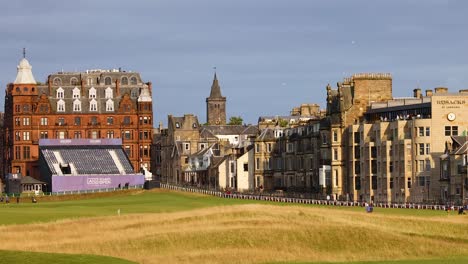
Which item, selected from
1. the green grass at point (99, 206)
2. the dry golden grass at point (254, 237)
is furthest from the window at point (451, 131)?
the dry golden grass at point (254, 237)

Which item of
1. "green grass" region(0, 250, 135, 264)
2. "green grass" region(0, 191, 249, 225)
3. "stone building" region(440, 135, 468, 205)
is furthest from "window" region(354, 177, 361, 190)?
"green grass" region(0, 250, 135, 264)

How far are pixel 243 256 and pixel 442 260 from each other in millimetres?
13263

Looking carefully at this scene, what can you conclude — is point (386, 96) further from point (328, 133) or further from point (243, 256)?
point (243, 256)

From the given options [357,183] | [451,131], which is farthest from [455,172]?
[357,183]

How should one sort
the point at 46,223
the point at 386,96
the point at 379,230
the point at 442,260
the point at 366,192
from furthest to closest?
the point at 386,96
the point at 366,192
the point at 46,223
the point at 379,230
the point at 442,260

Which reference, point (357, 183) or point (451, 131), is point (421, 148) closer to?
point (451, 131)

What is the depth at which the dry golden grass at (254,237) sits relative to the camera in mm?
96500

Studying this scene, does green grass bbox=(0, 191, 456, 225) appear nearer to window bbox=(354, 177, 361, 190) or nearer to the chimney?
window bbox=(354, 177, 361, 190)

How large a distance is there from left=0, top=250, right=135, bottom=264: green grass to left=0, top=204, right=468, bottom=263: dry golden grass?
14.4ft

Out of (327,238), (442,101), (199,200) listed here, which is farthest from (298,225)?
(199,200)

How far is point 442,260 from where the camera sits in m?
89.2

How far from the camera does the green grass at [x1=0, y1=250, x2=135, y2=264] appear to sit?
87688 millimetres

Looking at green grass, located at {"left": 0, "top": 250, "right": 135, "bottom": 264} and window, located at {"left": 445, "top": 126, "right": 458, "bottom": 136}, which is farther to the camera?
window, located at {"left": 445, "top": 126, "right": 458, "bottom": 136}

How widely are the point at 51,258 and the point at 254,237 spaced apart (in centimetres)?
1866
